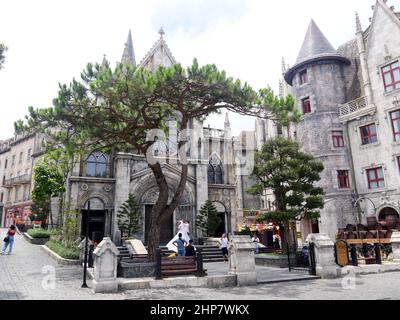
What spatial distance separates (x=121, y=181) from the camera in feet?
75.3

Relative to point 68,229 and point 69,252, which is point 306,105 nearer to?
point 68,229

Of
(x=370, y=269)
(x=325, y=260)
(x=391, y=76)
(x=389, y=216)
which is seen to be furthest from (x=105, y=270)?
(x=391, y=76)

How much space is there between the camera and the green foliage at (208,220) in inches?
968

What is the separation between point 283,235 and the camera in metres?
17.7

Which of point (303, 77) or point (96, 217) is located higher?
point (303, 77)

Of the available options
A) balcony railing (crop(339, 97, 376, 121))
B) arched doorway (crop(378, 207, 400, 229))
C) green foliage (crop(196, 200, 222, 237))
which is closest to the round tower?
balcony railing (crop(339, 97, 376, 121))

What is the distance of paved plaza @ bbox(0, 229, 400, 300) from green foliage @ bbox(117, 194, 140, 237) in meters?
8.63

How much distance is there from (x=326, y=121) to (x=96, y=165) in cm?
1996

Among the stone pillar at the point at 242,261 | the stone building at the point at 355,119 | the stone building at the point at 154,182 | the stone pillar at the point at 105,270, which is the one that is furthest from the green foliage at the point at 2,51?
the stone building at the point at 355,119

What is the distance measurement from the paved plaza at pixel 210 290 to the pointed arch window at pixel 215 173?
15951 millimetres

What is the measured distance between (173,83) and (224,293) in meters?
7.55

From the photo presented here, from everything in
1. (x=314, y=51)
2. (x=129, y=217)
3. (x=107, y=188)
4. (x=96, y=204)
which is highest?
(x=314, y=51)

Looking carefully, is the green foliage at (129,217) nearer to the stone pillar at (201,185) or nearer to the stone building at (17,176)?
the stone pillar at (201,185)

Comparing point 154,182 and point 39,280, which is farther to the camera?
point 154,182
